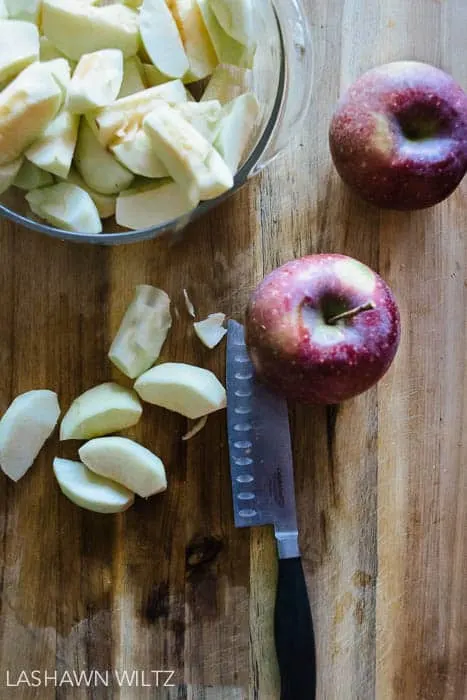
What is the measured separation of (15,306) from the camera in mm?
1040

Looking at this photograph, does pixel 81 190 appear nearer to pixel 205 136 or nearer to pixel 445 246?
pixel 205 136

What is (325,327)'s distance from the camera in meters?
0.93

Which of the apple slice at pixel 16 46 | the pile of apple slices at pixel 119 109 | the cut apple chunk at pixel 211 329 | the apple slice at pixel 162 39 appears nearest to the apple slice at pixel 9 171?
the pile of apple slices at pixel 119 109

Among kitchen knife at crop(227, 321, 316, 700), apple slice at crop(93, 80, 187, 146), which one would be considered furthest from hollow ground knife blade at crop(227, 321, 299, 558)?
apple slice at crop(93, 80, 187, 146)

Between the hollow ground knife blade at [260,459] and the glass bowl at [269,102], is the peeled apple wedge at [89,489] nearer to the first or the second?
the hollow ground knife blade at [260,459]

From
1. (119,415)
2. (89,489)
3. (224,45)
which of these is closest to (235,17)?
(224,45)

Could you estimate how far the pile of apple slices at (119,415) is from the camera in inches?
39.5

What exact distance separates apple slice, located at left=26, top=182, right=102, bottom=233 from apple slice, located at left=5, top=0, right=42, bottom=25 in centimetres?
21

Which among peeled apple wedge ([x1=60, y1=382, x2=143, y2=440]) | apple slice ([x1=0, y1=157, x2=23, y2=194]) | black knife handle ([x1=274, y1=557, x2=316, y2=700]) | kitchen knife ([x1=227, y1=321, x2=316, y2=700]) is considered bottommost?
black knife handle ([x1=274, y1=557, x2=316, y2=700])

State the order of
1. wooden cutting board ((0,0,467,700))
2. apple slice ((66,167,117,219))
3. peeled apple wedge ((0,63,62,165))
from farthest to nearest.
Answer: wooden cutting board ((0,0,467,700)) < apple slice ((66,167,117,219)) < peeled apple wedge ((0,63,62,165))

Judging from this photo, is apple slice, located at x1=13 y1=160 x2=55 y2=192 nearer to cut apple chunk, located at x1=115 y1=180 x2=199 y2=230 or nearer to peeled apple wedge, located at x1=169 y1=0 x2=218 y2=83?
cut apple chunk, located at x1=115 y1=180 x2=199 y2=230

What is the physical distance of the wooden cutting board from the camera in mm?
1038

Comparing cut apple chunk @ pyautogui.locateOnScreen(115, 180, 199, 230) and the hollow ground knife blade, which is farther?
the hollow ground knife blade

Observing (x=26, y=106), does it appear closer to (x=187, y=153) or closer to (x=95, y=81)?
(x=95, y=81)
